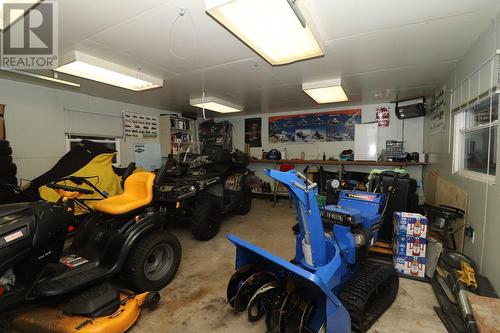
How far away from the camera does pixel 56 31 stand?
6.67ft

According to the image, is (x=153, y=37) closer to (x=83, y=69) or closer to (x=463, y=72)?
(x=83, y=69)

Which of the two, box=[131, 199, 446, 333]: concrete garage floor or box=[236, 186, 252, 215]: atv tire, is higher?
box=[236, 186, 252, 215]: atv tire

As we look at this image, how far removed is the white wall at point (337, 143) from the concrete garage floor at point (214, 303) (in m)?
3.20

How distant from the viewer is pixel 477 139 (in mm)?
2428

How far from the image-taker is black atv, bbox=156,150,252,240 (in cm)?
309

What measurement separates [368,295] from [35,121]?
502 cm

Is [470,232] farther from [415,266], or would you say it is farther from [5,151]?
[5,151]

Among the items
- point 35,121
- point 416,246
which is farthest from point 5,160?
point 416,246

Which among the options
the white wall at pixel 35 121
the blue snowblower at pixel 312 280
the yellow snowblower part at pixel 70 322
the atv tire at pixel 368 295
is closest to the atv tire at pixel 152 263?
the yellow snowblower part at pixel 70 322

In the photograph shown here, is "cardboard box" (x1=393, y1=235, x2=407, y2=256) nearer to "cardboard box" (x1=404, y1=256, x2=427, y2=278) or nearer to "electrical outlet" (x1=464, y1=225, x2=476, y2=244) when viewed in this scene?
"cardboard box" (x1=404, y1=256, x2=427, y2=278)

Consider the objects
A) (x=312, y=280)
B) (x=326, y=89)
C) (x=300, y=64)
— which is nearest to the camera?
(x=312, y=280)

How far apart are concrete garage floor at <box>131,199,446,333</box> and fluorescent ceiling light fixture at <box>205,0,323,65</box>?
88.0 inches

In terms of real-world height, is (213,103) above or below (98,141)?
above

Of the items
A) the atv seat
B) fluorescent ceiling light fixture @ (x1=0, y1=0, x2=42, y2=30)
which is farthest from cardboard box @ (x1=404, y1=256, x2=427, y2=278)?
fluorescent ceiling light fixture @ (x1=0, y1=0, x2=42, y2=30)
